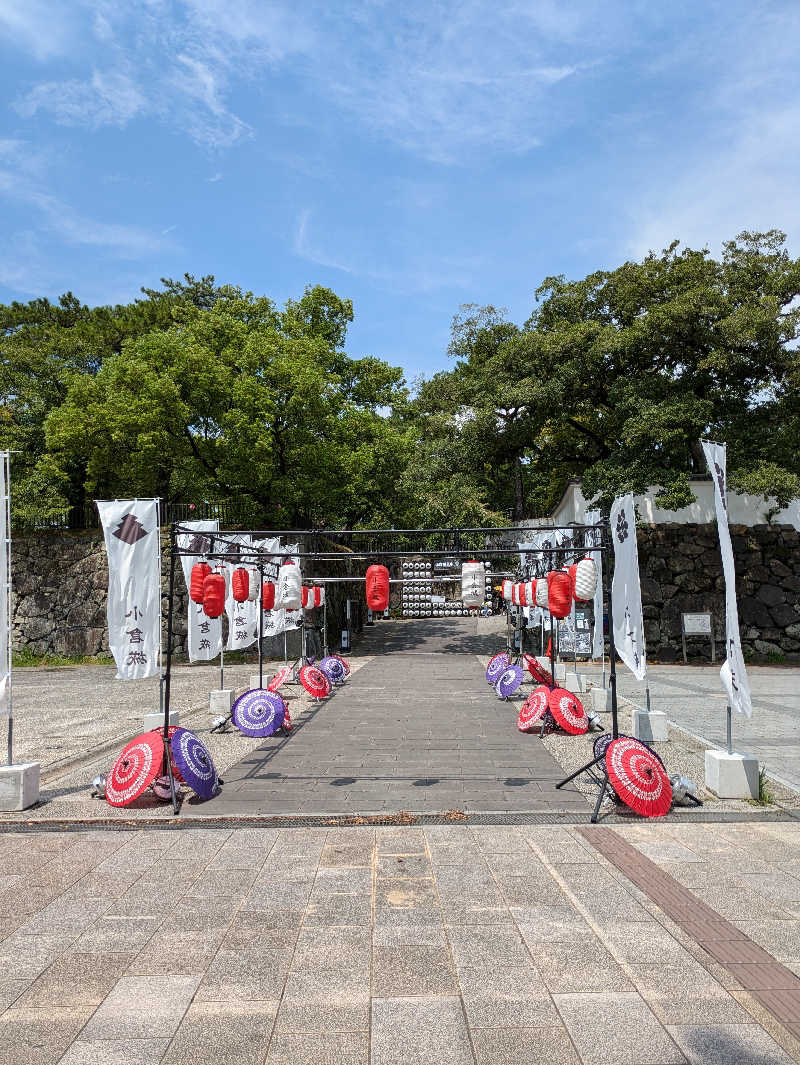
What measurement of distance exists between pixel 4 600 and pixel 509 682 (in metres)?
9.91

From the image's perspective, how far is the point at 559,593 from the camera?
10.6 meters

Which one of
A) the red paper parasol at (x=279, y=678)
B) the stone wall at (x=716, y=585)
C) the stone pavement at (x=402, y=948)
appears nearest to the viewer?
the stone pavement at (x=402, y=948)

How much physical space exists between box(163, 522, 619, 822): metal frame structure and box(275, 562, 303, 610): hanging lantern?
0.40 metres

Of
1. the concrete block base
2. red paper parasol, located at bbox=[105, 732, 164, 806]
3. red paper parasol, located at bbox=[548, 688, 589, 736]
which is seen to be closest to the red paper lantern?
the concrete block base

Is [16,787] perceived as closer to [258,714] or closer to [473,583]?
[258,714]

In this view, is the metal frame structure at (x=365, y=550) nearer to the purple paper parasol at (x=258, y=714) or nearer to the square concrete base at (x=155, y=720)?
the square concrete base at (x=155, y=720)

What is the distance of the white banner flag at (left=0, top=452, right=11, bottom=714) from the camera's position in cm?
746

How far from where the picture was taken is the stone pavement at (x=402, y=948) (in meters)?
3.42

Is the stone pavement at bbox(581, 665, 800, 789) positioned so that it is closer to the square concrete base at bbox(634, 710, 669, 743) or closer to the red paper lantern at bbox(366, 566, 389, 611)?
the square concrete base at bbox(634, 710, 669, 743)

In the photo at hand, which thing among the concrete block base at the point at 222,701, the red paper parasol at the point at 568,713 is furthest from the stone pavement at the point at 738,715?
the concrete block base at the point at 222,701

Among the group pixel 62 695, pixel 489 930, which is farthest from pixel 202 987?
pixel 62 695

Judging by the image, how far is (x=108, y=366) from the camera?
2402cm

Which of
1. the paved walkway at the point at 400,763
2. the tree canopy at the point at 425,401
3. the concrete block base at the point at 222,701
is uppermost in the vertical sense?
the tree canopy at the point at 425,401

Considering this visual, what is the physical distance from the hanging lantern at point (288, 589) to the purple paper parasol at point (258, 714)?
2.55 metres
